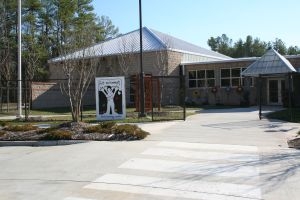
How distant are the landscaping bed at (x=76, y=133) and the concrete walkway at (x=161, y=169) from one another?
702mm

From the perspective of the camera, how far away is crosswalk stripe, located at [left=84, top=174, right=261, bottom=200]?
25.9 ft

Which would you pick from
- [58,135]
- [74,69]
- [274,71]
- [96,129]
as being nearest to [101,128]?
[96,129]

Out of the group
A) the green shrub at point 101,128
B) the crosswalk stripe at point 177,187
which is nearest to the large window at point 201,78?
the green shrub at point 101,128

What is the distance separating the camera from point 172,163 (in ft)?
35.2

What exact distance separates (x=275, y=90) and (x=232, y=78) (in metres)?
3.67

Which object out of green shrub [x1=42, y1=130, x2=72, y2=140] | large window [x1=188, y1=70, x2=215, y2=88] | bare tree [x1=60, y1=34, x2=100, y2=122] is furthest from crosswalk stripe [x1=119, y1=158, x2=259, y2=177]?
large window [x1=188, y1=70, x2=215, y2=88]

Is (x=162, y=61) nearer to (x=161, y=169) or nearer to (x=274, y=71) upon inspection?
(x=274, y=71)

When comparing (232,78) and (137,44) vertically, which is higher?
(137,44)

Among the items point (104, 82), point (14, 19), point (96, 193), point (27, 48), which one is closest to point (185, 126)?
point (104, 82)

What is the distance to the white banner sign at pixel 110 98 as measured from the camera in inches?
821

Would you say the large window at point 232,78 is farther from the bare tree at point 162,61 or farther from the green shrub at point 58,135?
the green shrub at point 58,135

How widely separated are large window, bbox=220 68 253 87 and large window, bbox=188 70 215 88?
94cm

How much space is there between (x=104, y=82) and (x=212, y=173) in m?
12.1

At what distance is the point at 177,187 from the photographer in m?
8.44
